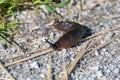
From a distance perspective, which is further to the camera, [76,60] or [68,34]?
[68,34]

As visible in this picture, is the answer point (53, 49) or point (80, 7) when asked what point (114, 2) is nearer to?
point (80, 7)

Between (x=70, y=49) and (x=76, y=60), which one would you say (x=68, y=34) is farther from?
(x=76, y=60)

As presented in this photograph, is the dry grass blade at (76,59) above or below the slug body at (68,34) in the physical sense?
below

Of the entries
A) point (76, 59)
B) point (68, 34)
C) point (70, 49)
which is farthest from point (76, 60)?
point (68, 34)

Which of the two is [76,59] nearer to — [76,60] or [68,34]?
[76,60]

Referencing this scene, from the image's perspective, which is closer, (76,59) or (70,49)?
(76,59)
